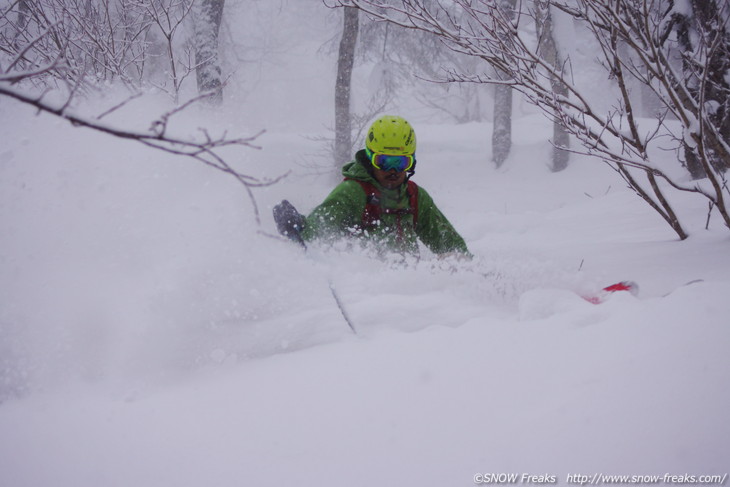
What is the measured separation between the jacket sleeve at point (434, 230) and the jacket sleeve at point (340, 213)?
1.88ft

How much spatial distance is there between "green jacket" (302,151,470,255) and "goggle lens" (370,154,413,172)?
0.45 ft

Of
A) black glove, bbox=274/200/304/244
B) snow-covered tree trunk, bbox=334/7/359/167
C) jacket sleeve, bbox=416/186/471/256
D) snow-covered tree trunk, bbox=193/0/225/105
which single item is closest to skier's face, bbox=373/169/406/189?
jacket sleeve, bbox=416/186/471/256

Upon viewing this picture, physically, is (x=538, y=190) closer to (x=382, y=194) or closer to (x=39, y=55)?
(x=382, y=194)

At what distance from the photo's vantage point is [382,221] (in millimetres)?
3686

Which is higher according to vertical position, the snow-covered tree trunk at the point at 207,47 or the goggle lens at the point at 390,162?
the snow-covered tree trunk at the point at 207,47

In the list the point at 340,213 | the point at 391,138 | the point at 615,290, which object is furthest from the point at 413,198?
the point at 615,290

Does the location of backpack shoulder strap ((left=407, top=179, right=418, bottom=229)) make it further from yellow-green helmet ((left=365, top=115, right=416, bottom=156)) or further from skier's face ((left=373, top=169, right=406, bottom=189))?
yellow-green helmet ((left=365, top=115, right=416, bottom=156))

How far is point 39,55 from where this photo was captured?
575 cm

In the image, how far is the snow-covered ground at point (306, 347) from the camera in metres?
1.35

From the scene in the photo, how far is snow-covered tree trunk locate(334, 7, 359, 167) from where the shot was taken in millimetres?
8758

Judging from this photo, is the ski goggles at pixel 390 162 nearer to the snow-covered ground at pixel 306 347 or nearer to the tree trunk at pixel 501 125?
the snow-covered ground at pixel 306 347

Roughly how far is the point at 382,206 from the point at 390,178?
0.79ft

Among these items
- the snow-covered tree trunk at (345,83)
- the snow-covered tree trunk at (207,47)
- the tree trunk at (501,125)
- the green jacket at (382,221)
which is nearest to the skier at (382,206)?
the green jacket at (382,221)

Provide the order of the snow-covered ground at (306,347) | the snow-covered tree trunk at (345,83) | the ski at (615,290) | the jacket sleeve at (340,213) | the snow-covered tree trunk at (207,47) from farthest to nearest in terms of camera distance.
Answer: the snow-covered tree trunk at (345,83) → the snow-covered tree trunk at (207,47) → the jacket sleeve at (340,213) → the ski at (615,290) → the snow-covered ground at (306,347)
